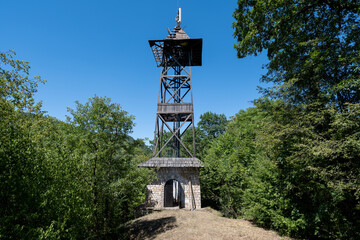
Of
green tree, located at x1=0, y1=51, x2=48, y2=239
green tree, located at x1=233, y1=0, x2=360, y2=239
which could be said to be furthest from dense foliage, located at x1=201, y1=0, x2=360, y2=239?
green tree, located at x1=0, y1=51, x2=48, y2=239

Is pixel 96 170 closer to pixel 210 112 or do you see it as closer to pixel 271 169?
pixel 271 169

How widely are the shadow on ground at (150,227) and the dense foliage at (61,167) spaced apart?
0.86m

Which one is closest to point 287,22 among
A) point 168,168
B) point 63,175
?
point 63,175

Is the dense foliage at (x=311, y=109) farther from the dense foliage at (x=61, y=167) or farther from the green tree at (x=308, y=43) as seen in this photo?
the dense foliage at (x=61, y=167)

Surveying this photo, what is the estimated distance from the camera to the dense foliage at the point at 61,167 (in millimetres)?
3098

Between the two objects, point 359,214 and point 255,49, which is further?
point 255,49

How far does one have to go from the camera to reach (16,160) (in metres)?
3.21

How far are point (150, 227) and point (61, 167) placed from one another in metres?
5.80

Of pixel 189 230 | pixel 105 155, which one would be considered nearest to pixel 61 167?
pixel 105 155

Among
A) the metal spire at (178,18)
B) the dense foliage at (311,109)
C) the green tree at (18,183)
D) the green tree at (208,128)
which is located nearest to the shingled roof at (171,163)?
the dense foliage at (311,109)

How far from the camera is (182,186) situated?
38.7 feet

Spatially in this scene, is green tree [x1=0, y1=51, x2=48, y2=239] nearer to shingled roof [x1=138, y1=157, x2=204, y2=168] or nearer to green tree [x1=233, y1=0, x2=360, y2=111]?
green tree [x1=233, y1=0, x2=360, y2=111]

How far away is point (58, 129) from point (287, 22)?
8.99 meters

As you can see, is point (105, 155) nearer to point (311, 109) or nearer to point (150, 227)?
point (150, 227)
